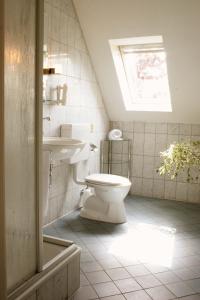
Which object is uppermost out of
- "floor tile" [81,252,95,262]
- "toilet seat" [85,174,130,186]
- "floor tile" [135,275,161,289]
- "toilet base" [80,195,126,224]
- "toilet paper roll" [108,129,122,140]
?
"toilet paper roll" [108,129,122,140]

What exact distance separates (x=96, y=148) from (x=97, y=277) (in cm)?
173

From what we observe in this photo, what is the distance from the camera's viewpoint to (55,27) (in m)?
2.95

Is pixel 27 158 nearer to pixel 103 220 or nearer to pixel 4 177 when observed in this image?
pixel 4 177

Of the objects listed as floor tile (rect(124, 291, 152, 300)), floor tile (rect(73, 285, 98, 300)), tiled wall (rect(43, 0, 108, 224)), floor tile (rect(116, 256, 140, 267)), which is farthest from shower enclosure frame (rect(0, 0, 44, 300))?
tiled wall (rect(43, 0, 108, 224))

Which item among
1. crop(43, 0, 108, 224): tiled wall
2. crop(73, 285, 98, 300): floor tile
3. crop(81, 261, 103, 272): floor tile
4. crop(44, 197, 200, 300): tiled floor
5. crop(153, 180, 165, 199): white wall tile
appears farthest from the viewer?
crop(153, 180, 165, 199): white wall tile

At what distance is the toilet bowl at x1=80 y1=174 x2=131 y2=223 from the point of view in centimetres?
313

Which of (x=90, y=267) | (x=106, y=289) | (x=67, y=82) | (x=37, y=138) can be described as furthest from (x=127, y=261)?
(x=67, y=82)

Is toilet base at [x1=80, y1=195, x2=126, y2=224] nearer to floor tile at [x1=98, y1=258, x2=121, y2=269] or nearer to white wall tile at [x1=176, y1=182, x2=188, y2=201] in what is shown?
floor tile at [x1=98, y1=258, x2=121, y2=269]

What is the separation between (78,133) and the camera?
327 cm

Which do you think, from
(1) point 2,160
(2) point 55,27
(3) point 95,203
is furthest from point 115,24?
(1) point 2,160

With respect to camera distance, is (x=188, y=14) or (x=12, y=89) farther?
(x=188, y=14)

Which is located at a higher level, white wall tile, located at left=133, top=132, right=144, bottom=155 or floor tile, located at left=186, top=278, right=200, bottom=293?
white wall tile, located at left=133, top=132, right=144, bottom=155

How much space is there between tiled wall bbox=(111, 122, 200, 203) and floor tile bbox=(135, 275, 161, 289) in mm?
1982

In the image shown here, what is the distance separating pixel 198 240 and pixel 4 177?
6.84ft
